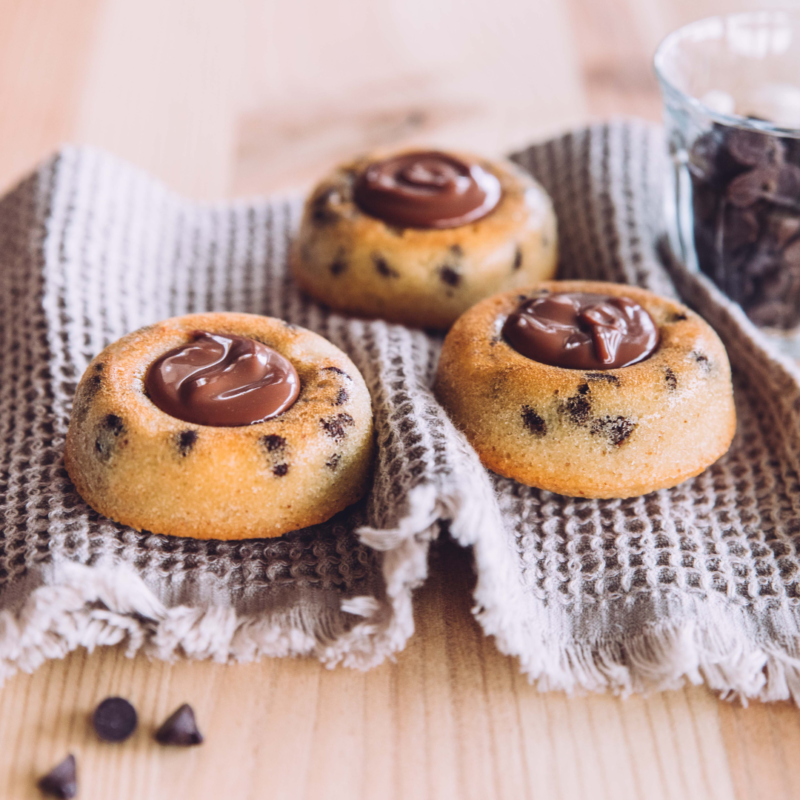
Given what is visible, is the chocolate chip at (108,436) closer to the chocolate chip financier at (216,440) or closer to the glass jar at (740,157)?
the chocolate chip financier at (216,440)

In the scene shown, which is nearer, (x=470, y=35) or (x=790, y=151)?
(x=790, y=151)

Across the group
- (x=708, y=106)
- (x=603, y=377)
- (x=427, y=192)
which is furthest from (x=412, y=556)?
(x=708, y=106)

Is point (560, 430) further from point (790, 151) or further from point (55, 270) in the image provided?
point (55, 270)

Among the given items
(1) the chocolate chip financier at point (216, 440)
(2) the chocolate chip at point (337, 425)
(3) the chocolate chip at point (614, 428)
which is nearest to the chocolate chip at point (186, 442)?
(1) the chocolate chip financier at point (216, 440)

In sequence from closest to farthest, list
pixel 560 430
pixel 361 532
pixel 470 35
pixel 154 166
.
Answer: pixel 361 532
pixel 560 430
pixel 154 166
pixel 470 35

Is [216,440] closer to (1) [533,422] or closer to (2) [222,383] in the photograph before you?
(2) [222,383]

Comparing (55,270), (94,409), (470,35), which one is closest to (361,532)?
(94,409)

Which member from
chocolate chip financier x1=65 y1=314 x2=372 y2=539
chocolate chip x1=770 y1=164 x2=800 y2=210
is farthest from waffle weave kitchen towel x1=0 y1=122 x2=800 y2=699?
chocolate chip x1=770 y1=164 x2=800 y2=210

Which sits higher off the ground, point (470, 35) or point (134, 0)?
point (134, 0)
